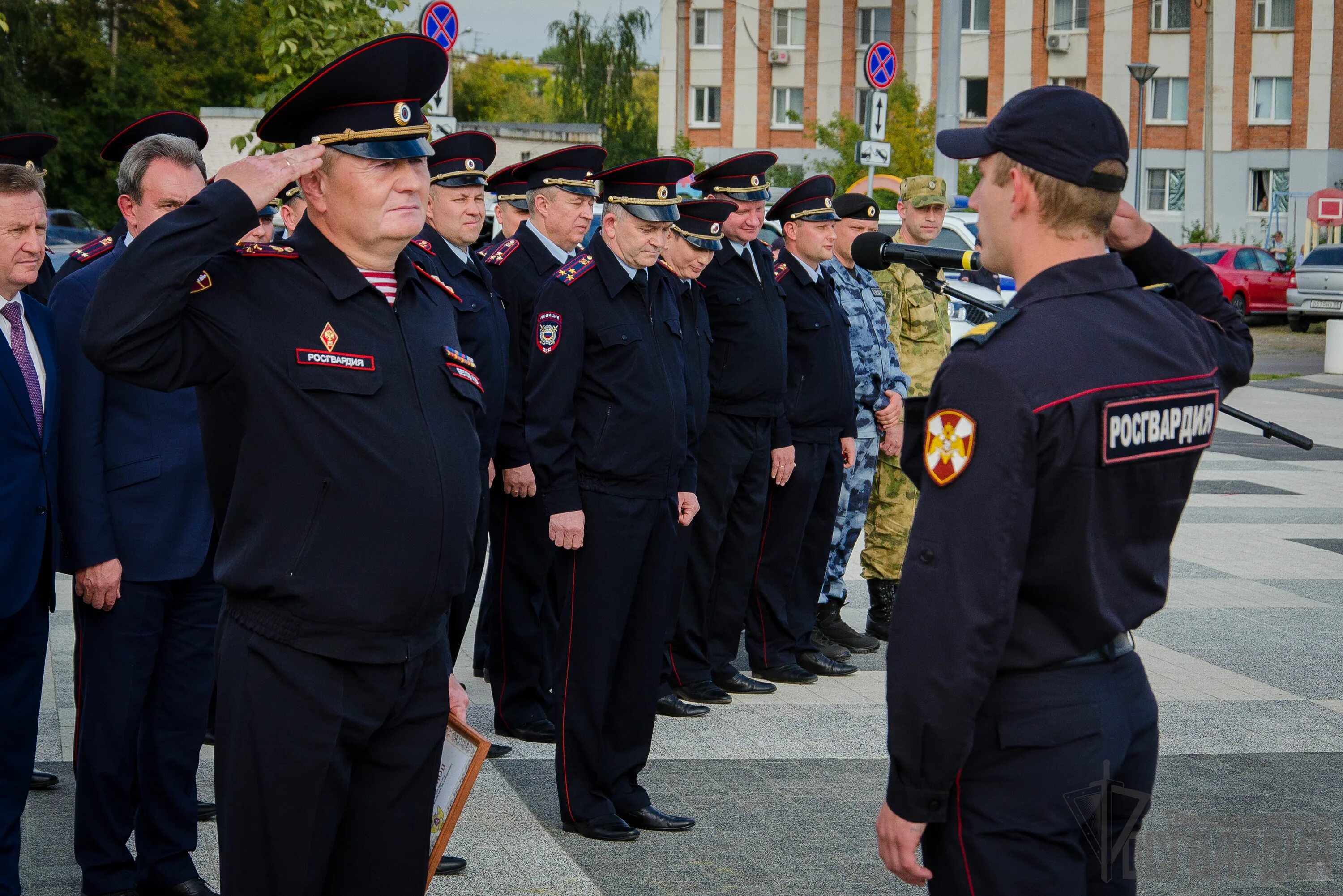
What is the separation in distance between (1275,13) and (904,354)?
4563 cm

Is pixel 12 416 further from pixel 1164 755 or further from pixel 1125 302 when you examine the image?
pixel 1164 755

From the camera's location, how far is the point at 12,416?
4246 millimetres

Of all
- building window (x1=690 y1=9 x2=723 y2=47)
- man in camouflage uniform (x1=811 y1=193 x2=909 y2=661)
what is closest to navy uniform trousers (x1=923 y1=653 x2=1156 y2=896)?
man in camouflage uniform (x1=811 y1=193 x2=909 y2=661)

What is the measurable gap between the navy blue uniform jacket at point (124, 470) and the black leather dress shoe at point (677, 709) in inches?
102

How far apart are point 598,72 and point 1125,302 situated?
205 ft

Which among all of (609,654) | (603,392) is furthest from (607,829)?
(603,392)

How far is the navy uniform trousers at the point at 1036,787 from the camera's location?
260 cm

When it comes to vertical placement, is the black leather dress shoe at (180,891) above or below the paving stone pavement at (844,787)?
above

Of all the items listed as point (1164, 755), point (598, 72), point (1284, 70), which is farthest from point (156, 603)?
point (598, 72)

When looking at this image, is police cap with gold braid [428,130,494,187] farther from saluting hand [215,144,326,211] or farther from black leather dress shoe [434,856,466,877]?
saluting hand [215,144,326,211]

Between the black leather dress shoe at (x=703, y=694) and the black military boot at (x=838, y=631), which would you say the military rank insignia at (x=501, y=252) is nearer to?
the black leather dress shoe at (x=703, y=694)

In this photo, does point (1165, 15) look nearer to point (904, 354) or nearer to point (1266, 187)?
point (1266, 187)

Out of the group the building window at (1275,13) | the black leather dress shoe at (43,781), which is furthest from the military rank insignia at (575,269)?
the building window at (1275,13)

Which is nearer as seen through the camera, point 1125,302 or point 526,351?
point 1125,302
